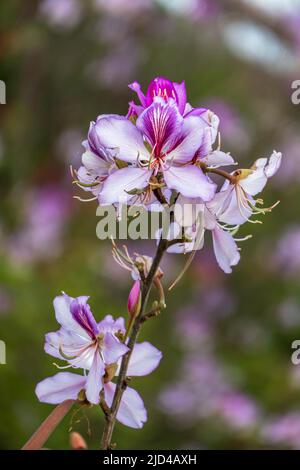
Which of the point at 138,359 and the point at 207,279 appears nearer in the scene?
the point at 138,359

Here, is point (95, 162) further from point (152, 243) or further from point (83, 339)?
point (152, 243)

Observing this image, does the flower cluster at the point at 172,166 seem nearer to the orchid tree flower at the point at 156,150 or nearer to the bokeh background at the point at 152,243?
the orchid tree flower at the point at 156,150

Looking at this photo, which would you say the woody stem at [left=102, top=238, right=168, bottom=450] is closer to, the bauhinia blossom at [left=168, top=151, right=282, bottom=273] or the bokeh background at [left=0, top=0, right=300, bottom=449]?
the bauhinia blossom at [left=168, top=151, right=282, bottom=273]

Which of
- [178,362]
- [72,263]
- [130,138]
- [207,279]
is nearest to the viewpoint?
[130,138]

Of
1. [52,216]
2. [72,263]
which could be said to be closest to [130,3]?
[52,216]

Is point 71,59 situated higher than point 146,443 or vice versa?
point 71,59

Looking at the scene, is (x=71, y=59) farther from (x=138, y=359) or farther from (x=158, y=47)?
(x=138, y=359)
